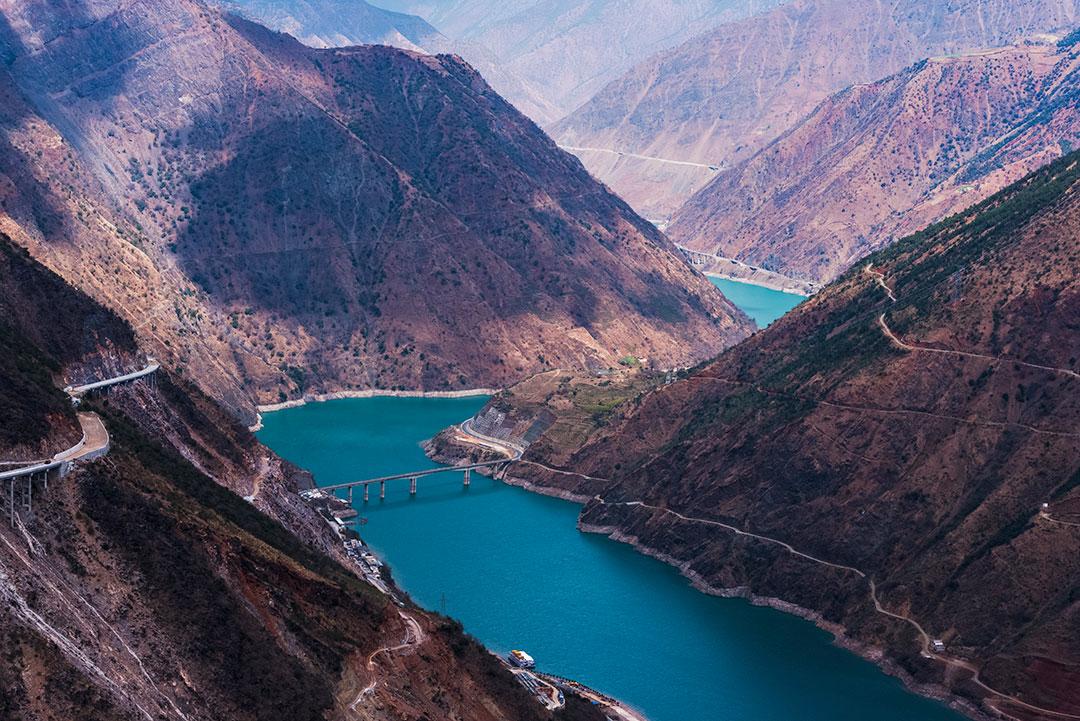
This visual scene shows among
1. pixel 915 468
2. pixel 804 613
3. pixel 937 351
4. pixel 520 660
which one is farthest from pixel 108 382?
pixel 937 351

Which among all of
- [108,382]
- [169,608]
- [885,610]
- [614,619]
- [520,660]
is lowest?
[169,608]

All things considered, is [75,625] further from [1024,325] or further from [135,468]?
[1024,325]

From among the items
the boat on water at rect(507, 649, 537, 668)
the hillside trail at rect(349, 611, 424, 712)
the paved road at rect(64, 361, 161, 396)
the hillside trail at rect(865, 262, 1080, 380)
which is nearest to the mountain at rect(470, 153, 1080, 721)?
the hillside trail at rect(865, 262, 1080, 380)

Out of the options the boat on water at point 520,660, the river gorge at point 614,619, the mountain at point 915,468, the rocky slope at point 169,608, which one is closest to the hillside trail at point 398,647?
the rocky slope at point 169,608

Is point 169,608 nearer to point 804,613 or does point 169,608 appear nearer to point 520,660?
point 520,660

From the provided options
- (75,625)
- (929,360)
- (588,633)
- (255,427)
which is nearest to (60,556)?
(75,625)

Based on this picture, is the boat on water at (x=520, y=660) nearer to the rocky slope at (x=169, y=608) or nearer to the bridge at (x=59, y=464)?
the rocky slope at (x=169, y=608)

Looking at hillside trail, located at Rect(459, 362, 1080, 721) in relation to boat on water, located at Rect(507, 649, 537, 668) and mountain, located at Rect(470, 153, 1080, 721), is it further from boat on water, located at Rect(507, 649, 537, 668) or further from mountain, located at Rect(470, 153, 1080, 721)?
boat on water, located at Rect(507, 649, 537, 668)
